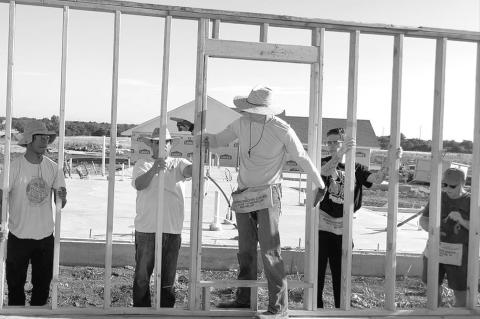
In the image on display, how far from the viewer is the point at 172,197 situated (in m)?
4.75

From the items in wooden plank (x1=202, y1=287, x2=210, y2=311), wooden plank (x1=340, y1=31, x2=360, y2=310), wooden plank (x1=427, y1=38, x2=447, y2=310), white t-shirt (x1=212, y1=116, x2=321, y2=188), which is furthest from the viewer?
wooden plank (x1=427, y1=38, x2=447, y2=310)

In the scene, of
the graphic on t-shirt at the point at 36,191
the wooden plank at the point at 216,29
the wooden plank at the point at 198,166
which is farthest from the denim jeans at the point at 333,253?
the graphic on t-shirt at the point at 36,191

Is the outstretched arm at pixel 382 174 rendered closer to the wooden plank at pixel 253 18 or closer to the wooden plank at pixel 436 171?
the wooden plank at pixel 436 171

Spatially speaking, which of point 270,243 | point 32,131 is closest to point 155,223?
point 270,243

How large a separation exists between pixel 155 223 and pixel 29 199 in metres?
1.00

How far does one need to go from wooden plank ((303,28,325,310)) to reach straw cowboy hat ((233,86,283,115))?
0.43 meters

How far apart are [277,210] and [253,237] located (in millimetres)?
300

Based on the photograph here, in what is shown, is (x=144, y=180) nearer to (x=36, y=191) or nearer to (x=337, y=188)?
(x=36, y=191)

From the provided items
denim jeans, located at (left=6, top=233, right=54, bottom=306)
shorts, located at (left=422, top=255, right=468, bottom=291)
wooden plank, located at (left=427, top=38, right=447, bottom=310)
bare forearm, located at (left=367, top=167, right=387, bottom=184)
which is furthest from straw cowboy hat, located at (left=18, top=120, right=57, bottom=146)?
shorts, located at (left=422, top=255, right=468, bottom=291)

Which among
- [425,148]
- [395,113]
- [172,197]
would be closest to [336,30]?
[395,113]

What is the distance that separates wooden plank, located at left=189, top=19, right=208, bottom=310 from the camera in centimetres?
425

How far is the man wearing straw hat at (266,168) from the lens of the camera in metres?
4.02

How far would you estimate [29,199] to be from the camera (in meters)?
4.27

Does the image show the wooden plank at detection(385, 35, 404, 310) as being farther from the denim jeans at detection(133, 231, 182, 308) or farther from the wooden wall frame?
the denim jeans at detection(133, 231, 182, 308)
